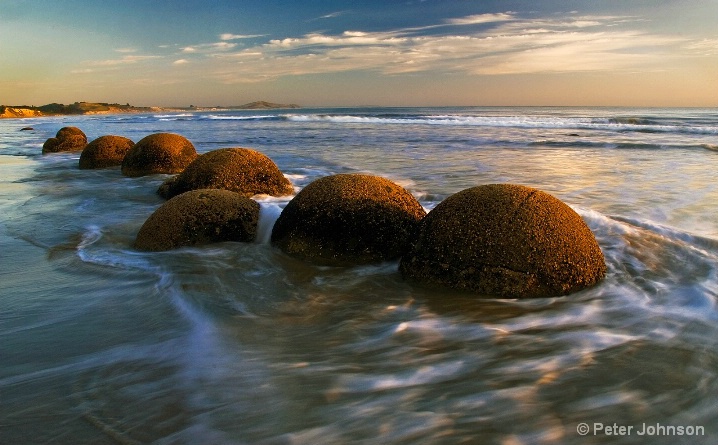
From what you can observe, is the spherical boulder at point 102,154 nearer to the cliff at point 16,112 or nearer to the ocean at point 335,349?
the ocean at point 335,349

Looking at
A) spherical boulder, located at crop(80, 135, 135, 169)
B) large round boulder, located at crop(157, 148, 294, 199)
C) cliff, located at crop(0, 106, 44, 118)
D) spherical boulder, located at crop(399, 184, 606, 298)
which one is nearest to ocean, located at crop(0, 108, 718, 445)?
spherical boulder, located at crop(399, 184, 606, 298)

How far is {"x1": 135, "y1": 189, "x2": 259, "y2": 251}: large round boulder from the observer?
16.8 ft

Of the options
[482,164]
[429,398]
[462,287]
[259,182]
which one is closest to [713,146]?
[482,164]

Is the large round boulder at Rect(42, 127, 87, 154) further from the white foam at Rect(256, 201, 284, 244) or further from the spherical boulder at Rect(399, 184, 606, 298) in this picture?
the spherical boulder at Rect(399, 184, 606, 298)

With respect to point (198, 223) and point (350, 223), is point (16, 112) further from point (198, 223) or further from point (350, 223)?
point (350, 223)

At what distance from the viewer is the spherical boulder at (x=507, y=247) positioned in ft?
12.0

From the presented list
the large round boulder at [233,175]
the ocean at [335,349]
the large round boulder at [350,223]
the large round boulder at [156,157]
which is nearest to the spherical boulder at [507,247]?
the ocean at [335,349]

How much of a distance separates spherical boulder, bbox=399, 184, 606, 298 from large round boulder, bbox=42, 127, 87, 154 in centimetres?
1756

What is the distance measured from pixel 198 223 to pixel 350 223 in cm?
170

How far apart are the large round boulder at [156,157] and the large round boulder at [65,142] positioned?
8.59 metres

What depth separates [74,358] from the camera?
2.91 m

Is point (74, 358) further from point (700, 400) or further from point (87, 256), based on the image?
point (700, 400)

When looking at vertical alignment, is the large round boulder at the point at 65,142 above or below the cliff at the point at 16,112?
below

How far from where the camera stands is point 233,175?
7383 millimetres
